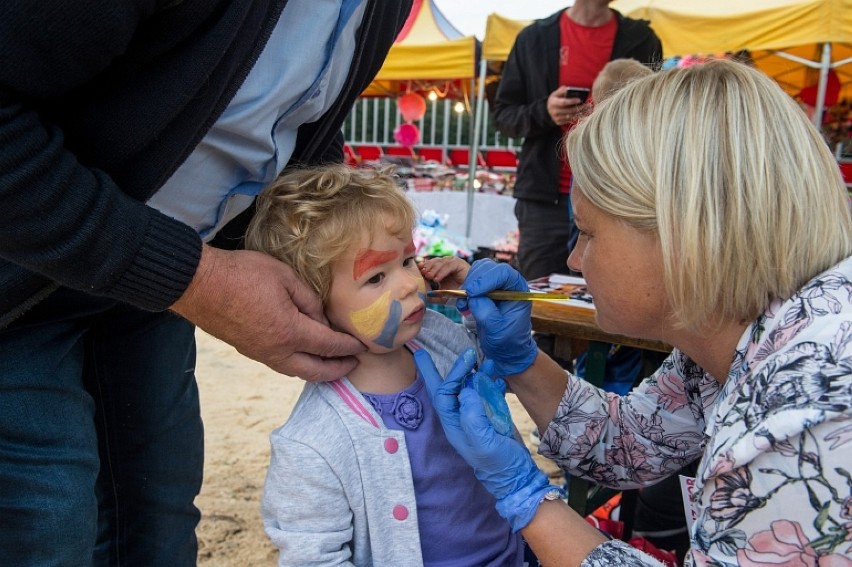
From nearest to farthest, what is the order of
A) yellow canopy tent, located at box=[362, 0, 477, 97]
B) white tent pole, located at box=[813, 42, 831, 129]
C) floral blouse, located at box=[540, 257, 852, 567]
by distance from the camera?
1. floral blouse, located at box=[540, 257, 852, 567]
2. white tent pole, located at box=[813, 42, 831, 129]
3. yellow canopy tent, located at box=[362, 0, 477, 97]

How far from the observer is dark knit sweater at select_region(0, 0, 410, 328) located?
86 cm

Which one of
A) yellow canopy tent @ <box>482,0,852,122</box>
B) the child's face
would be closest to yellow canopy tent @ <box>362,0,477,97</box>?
yellow canopy tent @ <box>482,0,852,122</box>

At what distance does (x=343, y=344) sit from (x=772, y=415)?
2.40ft

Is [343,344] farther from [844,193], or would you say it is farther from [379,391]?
[844,193]

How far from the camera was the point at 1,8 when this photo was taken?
2.66ft

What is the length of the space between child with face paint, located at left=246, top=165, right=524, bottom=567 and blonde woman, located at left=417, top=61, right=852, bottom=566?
0.13m

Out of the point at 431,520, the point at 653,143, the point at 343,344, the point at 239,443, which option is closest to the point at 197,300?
the point at 343,344

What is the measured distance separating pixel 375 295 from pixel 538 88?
263 centimetres

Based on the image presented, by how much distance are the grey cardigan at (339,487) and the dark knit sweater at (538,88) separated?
8.04 ft

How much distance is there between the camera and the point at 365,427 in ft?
4.28

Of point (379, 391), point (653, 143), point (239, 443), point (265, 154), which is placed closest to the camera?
point (653, 143)

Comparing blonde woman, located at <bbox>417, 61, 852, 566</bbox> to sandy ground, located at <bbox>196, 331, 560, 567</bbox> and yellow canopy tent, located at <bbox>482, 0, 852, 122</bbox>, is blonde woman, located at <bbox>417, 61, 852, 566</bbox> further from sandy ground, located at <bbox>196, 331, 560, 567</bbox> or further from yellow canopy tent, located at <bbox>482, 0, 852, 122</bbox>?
yellow canopy tent, located at <bbox>482, 0, 852, 122</bbox>

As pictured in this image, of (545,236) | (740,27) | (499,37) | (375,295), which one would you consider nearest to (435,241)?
(545,236)

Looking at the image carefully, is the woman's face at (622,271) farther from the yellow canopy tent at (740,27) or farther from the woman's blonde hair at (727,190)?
the yellow canopy tent at (740,27)
